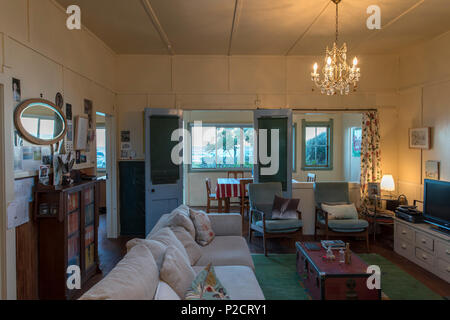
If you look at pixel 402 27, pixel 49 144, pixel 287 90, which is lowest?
pixel 49 144

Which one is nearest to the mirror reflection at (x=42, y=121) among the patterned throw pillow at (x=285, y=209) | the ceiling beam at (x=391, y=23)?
the patterned throw pillow at (x=285, y=209)

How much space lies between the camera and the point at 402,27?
412 cm

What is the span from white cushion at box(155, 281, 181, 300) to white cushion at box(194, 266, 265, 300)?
57cm

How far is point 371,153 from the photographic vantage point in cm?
536

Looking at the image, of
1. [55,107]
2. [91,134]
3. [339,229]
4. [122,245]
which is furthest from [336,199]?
[55,107]

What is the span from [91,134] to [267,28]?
2.95m

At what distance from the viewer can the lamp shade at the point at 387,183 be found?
16.5 feet

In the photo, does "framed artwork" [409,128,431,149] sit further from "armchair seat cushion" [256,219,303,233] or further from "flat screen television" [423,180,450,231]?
"armchair seat cushion" [256,219,303,233]

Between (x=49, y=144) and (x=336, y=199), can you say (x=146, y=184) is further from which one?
(x=336, y=199)

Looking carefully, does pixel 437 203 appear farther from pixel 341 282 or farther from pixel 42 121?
pixel 42 121

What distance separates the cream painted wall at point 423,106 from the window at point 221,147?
12.9 feet

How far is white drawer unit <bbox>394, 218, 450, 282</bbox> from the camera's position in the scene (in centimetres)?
354

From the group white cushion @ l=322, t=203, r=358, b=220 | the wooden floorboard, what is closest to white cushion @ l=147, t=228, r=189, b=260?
the wooden floorboard

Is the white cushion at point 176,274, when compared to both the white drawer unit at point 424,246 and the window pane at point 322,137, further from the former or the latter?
the window pane at point 322,137
